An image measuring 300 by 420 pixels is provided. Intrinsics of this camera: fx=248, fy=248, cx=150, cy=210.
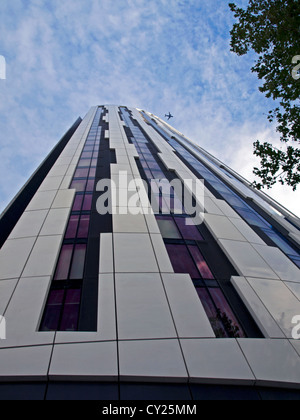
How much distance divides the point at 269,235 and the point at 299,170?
17.9ft

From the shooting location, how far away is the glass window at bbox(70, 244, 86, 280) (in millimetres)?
10913

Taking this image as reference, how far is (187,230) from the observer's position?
1483cm

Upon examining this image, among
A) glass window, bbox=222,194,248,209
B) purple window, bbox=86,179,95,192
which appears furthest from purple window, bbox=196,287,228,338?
purple window, bbox=86,179,95,192

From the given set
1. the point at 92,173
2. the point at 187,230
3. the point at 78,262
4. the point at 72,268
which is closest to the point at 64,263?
the point at 72,268

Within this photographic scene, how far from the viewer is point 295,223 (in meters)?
20.8

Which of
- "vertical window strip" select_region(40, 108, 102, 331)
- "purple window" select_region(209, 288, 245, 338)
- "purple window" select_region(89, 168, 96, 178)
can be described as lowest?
"purple window" select_region(209, 288, 245, 338)

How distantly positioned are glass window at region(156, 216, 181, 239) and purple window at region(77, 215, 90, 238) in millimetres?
4129

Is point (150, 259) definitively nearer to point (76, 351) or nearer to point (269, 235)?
point (76, 351)

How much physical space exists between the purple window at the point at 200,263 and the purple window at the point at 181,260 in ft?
0.90

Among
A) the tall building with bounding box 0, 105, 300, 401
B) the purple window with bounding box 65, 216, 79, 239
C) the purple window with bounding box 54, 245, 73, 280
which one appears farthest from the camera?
the purple window with bounding box 65, 216, 79, 239

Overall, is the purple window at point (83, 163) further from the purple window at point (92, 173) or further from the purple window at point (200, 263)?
the purple window at point (200, 263)

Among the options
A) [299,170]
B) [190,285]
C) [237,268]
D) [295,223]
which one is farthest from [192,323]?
[295,223]

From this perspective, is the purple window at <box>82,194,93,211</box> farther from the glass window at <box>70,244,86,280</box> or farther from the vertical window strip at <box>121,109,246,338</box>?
→ the vertical window strip at <box>121,109,246,338</box>

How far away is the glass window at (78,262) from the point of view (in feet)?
35.8
